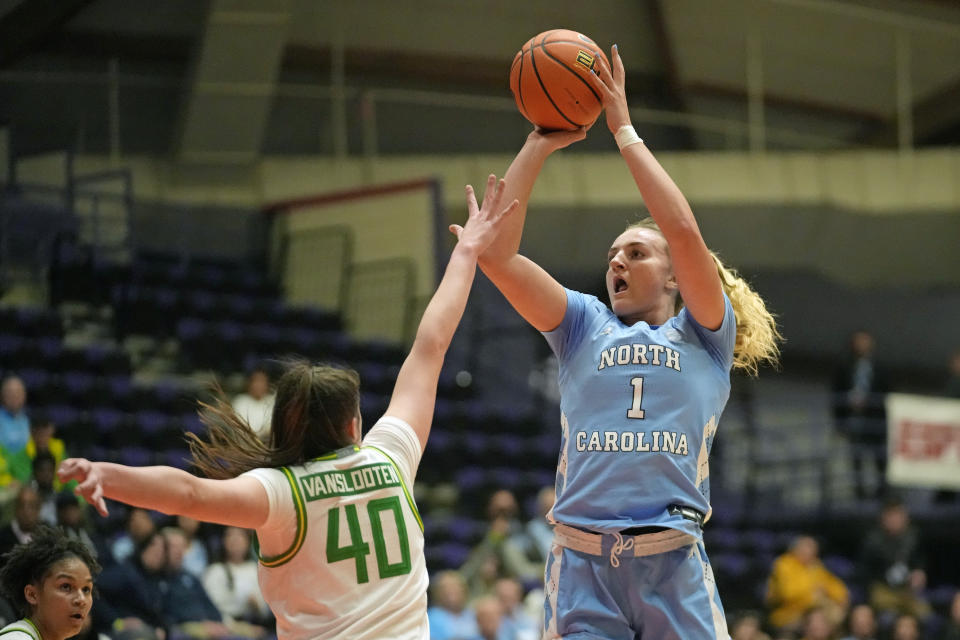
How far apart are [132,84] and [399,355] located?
→ 4102mm

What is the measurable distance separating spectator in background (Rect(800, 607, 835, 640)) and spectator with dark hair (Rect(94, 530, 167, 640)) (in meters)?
4.98

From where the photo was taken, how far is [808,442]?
18.8m

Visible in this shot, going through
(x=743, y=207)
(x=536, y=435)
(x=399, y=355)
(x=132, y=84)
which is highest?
(x=132, y=84)

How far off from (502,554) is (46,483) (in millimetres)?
3680

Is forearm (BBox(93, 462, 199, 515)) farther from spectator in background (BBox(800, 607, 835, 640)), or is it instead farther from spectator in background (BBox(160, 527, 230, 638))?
spectator in background (BBox(800, 607, 835, 640))

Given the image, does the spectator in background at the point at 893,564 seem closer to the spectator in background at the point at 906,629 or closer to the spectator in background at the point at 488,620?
the spectator in background at the point at 906,629

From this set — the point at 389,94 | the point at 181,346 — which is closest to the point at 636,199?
the point at 389,94

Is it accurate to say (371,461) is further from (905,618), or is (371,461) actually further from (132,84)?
(132,84)

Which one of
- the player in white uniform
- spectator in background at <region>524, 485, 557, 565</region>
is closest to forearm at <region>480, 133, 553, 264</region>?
the player in white uniform

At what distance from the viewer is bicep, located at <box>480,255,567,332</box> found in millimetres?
3832

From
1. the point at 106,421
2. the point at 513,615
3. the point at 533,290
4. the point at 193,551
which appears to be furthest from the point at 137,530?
the point at 533,290

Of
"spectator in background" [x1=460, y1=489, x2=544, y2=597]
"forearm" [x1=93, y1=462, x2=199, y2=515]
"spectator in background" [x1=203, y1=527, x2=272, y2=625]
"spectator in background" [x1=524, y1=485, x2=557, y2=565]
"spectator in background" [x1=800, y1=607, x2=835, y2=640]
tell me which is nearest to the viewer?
"forearm" [x1=93, y1=462, x2=199, y2=515]

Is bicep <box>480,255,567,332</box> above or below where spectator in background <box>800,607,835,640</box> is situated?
above

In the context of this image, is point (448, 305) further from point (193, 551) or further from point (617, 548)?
point (193, 551)
